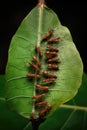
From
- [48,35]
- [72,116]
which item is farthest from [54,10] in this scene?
[48,35]

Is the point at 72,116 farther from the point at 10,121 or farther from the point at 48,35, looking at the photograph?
the point at 48,35

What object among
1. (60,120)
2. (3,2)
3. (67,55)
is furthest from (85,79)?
(3,2)

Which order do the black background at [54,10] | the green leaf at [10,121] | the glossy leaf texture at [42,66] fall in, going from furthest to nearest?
the black background at [54,10] → the green leaf at [10,121] → the glossy leaf texture at [42,66]

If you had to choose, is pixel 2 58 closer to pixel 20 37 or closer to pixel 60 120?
pixel 60 120

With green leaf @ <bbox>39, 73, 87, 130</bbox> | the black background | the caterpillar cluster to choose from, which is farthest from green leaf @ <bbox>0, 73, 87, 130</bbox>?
the black background

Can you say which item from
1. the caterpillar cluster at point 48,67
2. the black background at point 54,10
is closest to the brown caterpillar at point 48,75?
the caterpillar cluster at point 48,67

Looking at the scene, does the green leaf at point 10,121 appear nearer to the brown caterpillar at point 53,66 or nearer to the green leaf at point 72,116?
the green leaf at point 72,116

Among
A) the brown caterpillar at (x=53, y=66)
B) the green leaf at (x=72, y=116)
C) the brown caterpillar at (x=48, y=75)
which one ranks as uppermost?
the brown caterpillar at (x=53, y=66)
